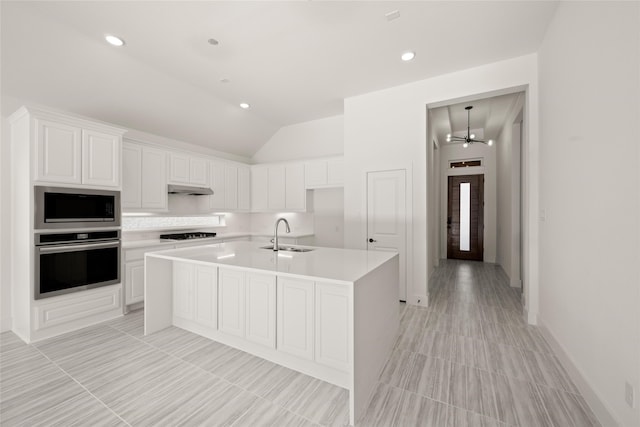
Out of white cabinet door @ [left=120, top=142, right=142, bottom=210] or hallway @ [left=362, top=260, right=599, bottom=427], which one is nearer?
hallway @ [left=362, top=260, right=599, bottom=427]

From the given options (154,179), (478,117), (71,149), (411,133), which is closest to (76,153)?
(71,149)

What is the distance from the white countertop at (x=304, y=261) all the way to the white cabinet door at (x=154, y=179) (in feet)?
5.12

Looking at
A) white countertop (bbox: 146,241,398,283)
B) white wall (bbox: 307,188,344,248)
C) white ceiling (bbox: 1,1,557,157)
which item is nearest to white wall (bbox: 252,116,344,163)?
white wall (bbox: 307,188,344,248)

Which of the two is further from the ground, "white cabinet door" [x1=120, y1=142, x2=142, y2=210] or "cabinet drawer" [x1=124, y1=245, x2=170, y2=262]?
"white cabinet door" [x1=120, y1=142, x2=142, y2=210]

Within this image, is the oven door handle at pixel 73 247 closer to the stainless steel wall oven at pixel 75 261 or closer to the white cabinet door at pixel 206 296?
the stainless steel wall oven at pixel 75 261

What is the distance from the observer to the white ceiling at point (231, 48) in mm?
2318

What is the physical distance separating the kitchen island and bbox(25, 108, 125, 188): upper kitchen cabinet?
4.30 ft

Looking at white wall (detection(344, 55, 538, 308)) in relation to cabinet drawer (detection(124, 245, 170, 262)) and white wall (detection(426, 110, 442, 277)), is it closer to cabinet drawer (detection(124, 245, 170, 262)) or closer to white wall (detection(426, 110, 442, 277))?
white wall (detection(426, 110, 442, 277))

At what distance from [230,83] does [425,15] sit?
260 centimetres

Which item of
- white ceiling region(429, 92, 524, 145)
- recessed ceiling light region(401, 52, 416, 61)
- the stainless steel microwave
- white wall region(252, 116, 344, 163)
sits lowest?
the stainless steel microwave

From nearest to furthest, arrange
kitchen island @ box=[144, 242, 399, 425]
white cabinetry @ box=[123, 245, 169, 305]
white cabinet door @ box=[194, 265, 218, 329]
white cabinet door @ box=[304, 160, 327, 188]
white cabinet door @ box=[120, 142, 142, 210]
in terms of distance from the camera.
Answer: kitchen island @ box=[144, 242, 399, 425] < white cabinet door @ box=[194, 265, 218, 329] < white cabinetry @ box=[123, 245, 169, 305] < white cabinet door @ box=[120, 142, 142, 210] < white cabinet door @ box=[304, 160, 327, 188]

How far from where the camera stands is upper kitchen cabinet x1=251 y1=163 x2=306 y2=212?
5.14m

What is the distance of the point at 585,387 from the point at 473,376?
26.3 inches

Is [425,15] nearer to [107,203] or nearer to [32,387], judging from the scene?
[107,203]
